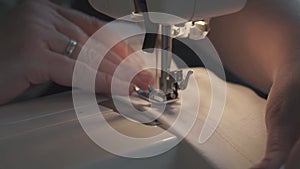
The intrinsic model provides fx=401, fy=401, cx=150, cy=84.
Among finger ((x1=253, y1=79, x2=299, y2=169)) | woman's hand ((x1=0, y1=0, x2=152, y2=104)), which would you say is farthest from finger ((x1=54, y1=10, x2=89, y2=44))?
finger ((x1=253, y1=79, x2=299, y2=169))

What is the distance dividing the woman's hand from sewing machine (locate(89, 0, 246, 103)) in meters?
0.04

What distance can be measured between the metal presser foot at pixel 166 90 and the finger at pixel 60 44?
130 mm

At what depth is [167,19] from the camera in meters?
0.57

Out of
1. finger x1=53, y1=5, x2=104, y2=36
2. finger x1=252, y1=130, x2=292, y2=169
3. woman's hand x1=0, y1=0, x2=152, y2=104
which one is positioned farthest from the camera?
finger x1=53, y1=5, x2=104, y2=36

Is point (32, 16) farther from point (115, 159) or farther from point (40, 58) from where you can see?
point (115, 159)

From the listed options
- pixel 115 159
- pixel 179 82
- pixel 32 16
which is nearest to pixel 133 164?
pixel 115 159

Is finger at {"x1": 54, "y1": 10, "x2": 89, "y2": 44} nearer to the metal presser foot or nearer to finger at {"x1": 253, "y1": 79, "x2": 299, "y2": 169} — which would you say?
the metal presser foot

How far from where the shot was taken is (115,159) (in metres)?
0.57

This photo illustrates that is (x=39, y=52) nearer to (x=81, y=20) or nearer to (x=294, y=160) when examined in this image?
(x=81, y=20)

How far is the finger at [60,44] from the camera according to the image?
2.27 feet

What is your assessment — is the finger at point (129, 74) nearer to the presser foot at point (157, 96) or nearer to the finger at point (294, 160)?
the presser foot at point (157, 96)

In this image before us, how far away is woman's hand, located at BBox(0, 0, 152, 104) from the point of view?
0.67m

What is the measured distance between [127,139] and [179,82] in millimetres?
152

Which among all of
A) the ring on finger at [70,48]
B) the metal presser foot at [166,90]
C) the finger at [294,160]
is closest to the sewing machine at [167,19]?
the metal presser foot at [166,90]
